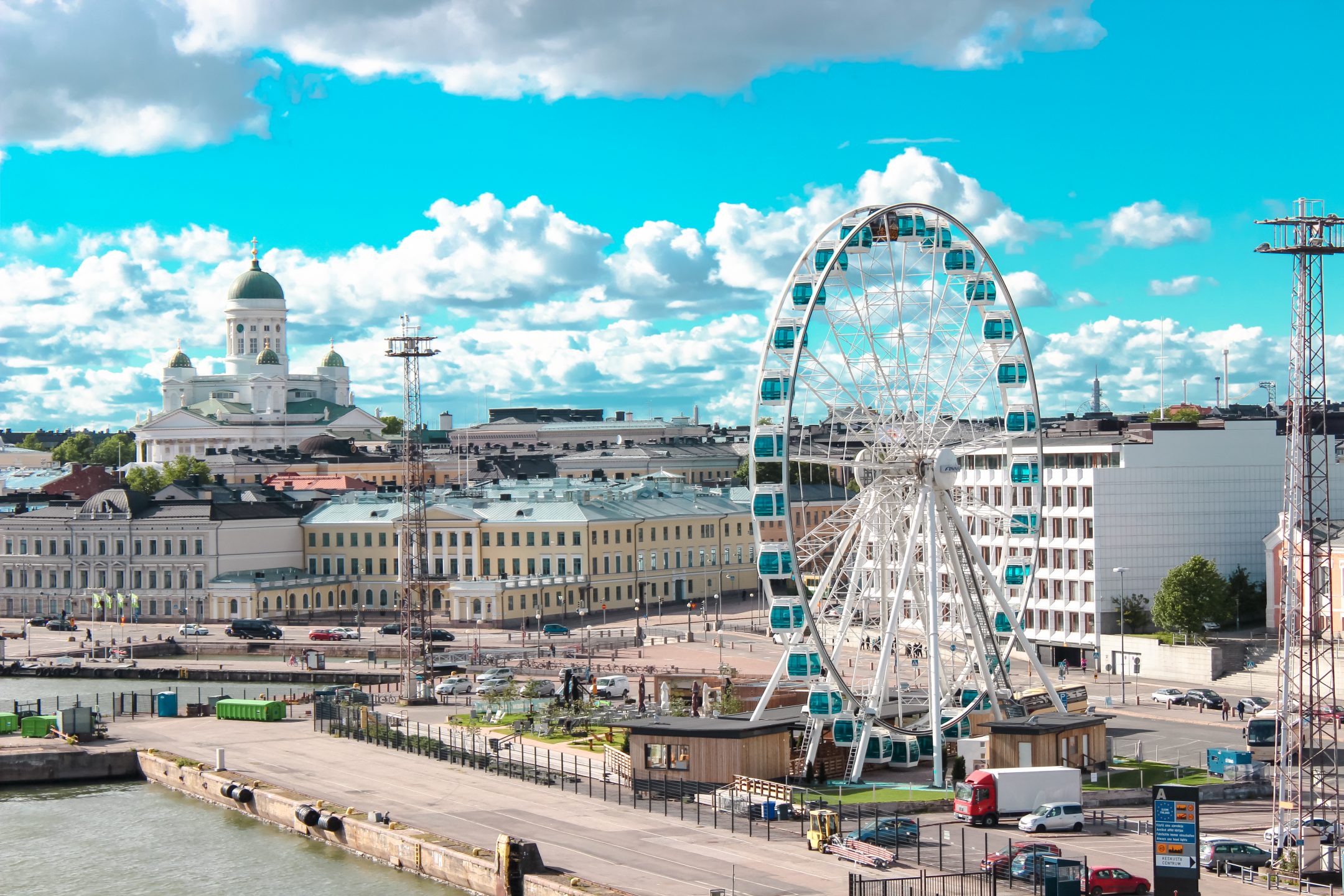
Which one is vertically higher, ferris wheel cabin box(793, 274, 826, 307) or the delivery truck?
ferris wheel cabin box(793, 274, 826, 307)

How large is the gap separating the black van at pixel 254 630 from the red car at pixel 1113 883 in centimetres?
7271

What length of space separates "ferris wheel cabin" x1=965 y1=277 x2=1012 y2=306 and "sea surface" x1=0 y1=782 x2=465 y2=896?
79.8ft

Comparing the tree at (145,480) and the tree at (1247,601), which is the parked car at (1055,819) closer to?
the tree at (1247,601)

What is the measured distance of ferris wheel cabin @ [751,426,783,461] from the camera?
5416 centimetres

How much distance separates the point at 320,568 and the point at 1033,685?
61.2 m

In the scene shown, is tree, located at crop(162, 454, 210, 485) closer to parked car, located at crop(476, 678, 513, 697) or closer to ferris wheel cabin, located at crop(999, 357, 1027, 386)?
parked car, located at crop(476, 678, 513, 697)

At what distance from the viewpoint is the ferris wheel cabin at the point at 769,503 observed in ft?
177

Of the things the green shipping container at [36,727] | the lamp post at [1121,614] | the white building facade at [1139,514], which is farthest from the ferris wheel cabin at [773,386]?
the white building facade at [1139,514]

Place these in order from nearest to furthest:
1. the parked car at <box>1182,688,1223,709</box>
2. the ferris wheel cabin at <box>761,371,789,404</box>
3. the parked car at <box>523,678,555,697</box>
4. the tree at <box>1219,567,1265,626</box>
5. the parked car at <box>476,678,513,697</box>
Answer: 1. the ferris wheel cabin at <box>761,371,789,404</box>
2. the parked car at <box>1182,688,1223,709</box>
3. the parked car at <box>523,678,555,697</box>
4. the parked car at <box>476,678,513,697</box>
5. the tree at <box>1219,567,1265,626</box>

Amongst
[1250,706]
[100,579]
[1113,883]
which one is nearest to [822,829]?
[1113,883]

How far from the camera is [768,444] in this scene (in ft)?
178

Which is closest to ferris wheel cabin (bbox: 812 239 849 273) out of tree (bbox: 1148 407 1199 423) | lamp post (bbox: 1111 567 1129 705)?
lamp post (bbox: 1111 567 1129 705)

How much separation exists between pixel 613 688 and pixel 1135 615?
24.2m

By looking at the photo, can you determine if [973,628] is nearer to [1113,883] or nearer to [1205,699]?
[1113,883]
